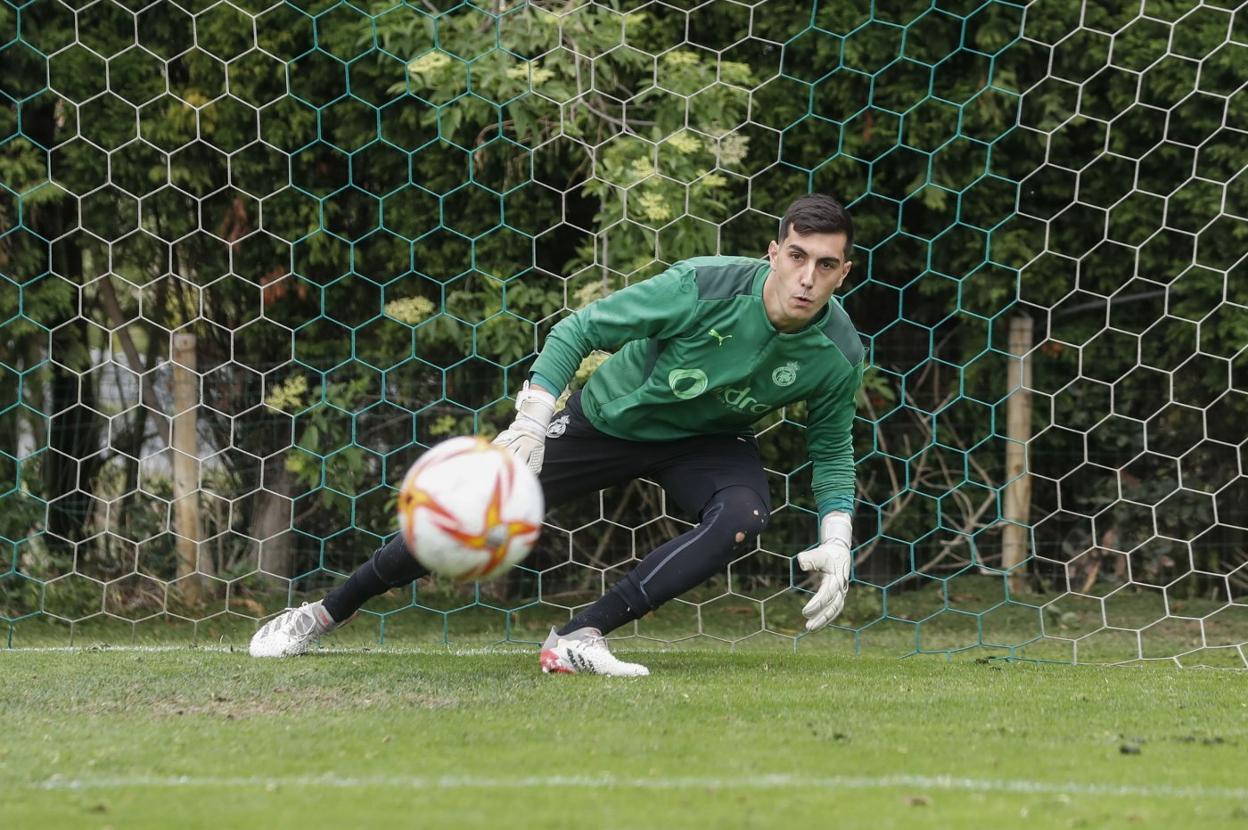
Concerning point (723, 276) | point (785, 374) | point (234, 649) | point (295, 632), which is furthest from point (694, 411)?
point (234, 649)

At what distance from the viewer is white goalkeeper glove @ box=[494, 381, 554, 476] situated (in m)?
4.49

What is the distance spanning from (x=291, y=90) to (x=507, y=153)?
111 cm

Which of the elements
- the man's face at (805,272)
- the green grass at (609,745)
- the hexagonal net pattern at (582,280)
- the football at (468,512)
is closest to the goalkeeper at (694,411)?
the man's face at (805,272)

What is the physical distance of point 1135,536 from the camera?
24.6 ft

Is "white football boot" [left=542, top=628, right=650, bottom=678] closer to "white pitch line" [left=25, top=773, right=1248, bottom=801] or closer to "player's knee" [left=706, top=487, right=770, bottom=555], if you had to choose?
"player's knee" [left=706, top=487, right=770, bottom=555]

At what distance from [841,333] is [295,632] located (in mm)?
2032

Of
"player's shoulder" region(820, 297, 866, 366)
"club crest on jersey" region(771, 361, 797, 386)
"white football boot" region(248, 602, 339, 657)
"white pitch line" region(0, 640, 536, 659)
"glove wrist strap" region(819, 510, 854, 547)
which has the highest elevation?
"player's shoulder" region(820, 297, 866, 366)

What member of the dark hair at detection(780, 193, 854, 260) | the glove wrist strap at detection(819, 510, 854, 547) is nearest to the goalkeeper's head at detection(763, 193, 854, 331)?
the dark hair at detection(780, 193, 854, 260)

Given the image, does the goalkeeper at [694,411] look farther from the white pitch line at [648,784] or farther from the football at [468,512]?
the white pitch line at [648,784]

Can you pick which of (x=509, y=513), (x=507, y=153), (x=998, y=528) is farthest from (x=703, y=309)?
(x=998, y=528)

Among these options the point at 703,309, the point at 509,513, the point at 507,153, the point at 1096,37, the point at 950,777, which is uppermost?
the point at 1096,37

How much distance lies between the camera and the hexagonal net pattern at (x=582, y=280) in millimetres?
6984

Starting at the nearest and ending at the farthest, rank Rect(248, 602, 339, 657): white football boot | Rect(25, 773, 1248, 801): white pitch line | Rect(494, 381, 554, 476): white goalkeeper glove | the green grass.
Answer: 1. the green grass
2. Rect(25, 773, 1248, 801): white pitch line
3. Rect(494, 381, 554, 476): white goalkeeper glove
4. Rect(248, 602, 339, 657): white football boot

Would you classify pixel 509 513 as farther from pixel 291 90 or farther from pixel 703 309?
pixel 291 90
